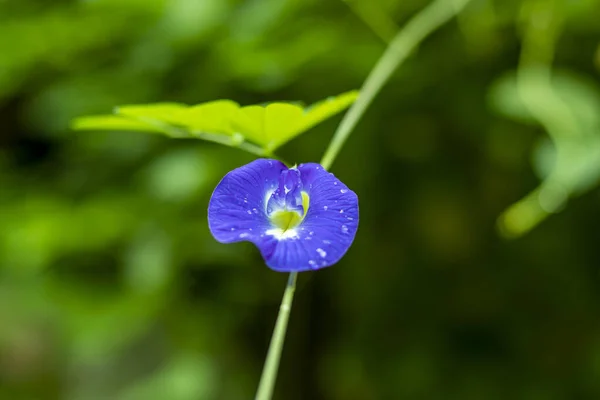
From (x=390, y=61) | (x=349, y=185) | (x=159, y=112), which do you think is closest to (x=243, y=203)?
(x=159, y=112)

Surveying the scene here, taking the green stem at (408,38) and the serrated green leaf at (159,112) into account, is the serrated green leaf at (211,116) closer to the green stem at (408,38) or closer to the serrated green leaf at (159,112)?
the serrated green leaf at (159,112)

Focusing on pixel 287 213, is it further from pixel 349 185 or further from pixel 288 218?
pixel 349 185

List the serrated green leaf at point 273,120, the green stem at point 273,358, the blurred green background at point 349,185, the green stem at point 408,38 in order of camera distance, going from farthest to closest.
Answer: the blurred green background at point 349,185 < the green stem at point 408,38 < the serrated green leaf at point 273,120 < the green stem at point 273,358

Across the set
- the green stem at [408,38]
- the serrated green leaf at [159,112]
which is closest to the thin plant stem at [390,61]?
the green stem at [408,38]

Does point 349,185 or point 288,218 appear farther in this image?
point 349,185

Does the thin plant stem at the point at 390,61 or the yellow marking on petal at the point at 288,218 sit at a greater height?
the thin plant stem at the point at 390,61

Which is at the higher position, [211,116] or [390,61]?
[390,61]
